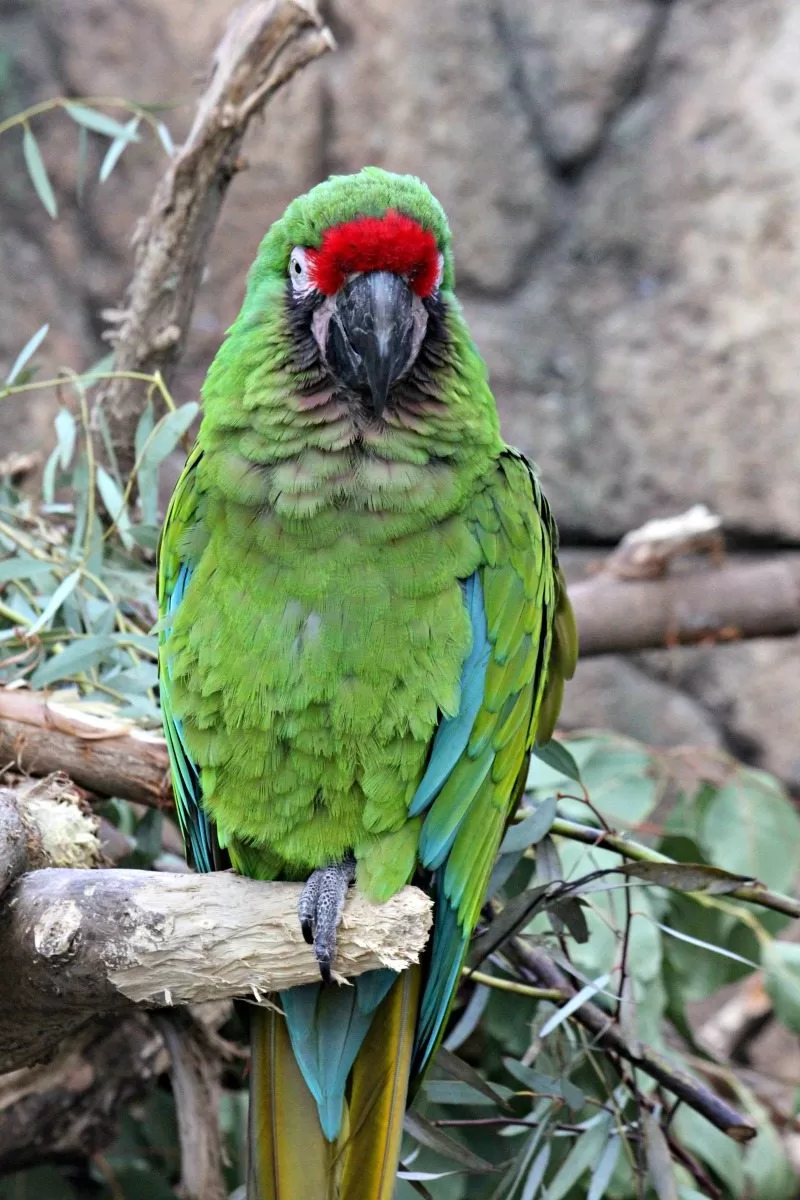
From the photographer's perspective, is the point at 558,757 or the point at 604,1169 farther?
the point at 558,757

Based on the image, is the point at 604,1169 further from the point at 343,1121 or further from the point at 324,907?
the point at 324,907

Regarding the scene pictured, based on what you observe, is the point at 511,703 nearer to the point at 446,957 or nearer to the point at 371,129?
the point at 446,957

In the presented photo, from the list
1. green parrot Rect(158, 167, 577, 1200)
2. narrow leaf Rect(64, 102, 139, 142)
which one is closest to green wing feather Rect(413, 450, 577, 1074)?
green parrot Rect(158, 167, 577, 1200)

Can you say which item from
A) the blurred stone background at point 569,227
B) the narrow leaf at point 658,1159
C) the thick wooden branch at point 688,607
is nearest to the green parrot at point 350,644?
the narrow leaf at point 658,1159

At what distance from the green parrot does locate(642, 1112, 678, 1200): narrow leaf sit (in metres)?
0.25

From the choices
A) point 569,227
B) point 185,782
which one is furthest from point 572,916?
point 569,227

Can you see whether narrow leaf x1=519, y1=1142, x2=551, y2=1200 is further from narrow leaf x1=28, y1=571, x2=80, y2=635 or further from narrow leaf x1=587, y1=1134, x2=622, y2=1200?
narrow leaf x1=28, y1=571, x2=80, y2=635

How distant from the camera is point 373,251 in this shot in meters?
1.08

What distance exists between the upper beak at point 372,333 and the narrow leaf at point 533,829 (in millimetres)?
451

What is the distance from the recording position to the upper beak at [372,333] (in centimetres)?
108

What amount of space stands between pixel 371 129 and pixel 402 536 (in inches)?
87.9

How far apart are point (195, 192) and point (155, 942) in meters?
1.04

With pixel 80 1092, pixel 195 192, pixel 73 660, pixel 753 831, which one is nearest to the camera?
pixel 73 660

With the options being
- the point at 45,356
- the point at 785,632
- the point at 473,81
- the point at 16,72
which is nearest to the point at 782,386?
the point at 785,632
